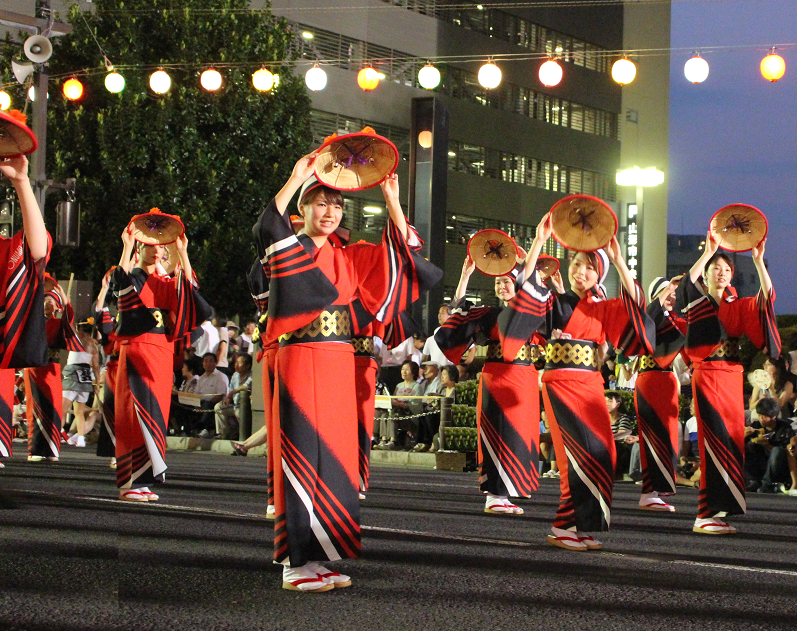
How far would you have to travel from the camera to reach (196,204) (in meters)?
19.9

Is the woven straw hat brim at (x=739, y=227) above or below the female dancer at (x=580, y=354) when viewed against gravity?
above

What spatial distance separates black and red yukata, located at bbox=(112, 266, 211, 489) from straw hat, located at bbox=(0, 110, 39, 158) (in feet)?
11.7

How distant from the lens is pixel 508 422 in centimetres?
793

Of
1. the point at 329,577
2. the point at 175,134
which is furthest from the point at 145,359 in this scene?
the point at 175,134

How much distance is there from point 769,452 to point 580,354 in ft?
16.6

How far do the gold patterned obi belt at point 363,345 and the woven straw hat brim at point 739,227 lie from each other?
9.41 ft

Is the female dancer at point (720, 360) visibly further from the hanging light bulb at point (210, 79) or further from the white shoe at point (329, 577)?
the hanging light bulb at point (210, 79)

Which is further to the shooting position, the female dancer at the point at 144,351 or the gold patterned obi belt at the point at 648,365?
the gold patterned obi belt at the point at 648,365

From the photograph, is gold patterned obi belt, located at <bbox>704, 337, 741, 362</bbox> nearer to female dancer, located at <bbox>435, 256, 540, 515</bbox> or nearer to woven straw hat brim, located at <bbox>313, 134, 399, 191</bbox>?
female dancer, located at <bbox>435, 256, 540, 515</bbox>

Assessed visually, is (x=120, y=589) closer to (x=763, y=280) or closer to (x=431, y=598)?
(x=431, y=598)

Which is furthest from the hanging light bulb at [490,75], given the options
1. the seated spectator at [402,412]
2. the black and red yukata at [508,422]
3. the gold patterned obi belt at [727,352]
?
the gold patterned obi belt at [727,352]

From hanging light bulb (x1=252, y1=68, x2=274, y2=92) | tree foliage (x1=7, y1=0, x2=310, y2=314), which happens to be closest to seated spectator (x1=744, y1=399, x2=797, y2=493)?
hanging light bulb (x1=252, y1=68, x2=274, y2=92)

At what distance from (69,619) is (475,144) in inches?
1122

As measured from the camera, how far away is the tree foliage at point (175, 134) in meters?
19.2
